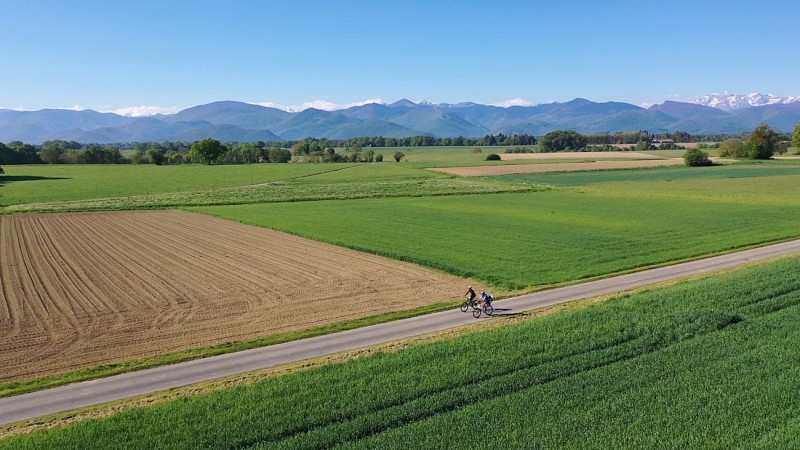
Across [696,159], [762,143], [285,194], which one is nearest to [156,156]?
[285,194]

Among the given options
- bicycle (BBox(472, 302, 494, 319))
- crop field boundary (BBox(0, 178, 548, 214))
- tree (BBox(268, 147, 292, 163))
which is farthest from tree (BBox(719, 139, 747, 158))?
bicycle (BBox(472, 302, 494, 319))

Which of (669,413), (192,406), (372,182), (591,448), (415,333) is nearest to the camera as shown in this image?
(591,448)

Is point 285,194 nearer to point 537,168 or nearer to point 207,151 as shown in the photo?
point 537,168

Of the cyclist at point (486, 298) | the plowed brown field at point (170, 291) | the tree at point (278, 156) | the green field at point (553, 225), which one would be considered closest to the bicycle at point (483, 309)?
the cyclist at point (486, 298)

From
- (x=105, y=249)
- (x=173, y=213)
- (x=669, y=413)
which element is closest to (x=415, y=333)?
(x=669, y=413)

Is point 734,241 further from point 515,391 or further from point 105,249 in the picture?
point 105,249

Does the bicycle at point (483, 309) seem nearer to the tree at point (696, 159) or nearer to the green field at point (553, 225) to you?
the green field at point (553, 225)

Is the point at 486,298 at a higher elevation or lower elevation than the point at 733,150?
lower
